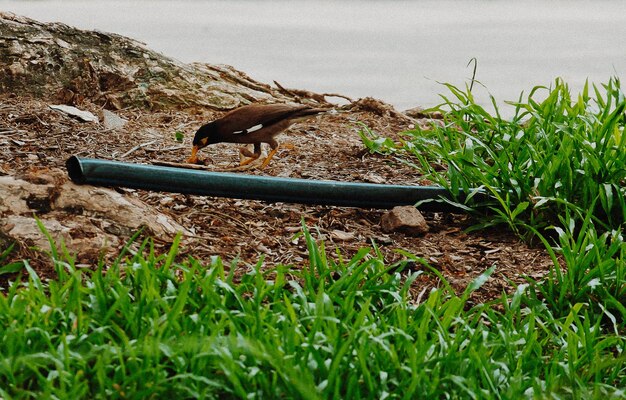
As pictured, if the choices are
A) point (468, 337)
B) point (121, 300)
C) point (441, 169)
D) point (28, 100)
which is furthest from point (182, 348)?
point (28, 100)

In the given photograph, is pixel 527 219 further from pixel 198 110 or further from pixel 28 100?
pixel 28 100

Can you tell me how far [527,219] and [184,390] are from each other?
2161mm

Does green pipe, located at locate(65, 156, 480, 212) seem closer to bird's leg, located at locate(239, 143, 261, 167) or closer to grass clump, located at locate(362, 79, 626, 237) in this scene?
grass clump, located at locate(362, 79, 626, 237)

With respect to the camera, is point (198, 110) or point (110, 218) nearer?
point (110, 218)

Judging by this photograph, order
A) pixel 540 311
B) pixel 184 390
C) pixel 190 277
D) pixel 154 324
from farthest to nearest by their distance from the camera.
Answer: pixel 540 311 → pixel 190 277 → pixel 154 324 → pixel 184 390

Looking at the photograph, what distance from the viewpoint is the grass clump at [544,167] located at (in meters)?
4.11

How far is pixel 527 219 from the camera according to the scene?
4230 millimetres

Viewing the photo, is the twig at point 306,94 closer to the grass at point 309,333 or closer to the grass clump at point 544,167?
the grass clump at point 544,167

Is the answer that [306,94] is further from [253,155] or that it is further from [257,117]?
[257,117]

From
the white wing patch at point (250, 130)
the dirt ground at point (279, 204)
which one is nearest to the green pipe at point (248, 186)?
the dirt ground at point (279, 204)

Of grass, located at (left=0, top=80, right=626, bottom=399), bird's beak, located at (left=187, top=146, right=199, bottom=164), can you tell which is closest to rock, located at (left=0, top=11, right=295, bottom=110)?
bird's beak, located at (left=187, top=146, right=199, bottom=164)

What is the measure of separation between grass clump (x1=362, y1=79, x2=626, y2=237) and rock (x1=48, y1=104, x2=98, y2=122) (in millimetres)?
1819

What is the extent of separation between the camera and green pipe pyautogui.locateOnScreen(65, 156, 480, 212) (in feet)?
12.8

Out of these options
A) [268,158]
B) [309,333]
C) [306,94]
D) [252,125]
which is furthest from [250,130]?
[309,333]
